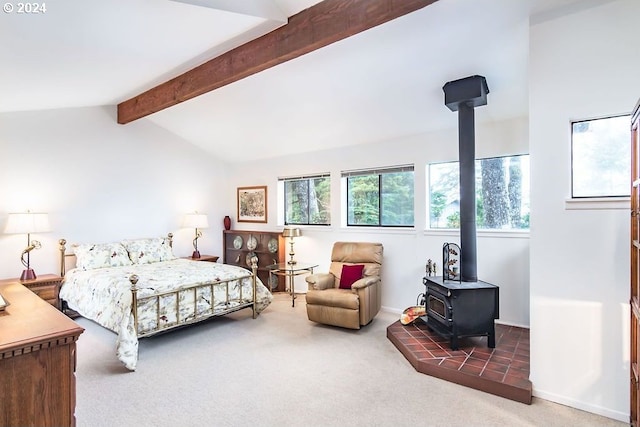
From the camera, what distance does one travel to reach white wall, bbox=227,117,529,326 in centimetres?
396

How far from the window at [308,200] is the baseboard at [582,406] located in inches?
146

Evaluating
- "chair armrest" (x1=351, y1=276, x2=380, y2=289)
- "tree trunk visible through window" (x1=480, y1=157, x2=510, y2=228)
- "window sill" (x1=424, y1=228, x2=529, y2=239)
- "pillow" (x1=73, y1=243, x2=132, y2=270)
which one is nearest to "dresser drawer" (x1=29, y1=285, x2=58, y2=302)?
"pillow" (x1=73, y1=243, x2=132, y2=270)

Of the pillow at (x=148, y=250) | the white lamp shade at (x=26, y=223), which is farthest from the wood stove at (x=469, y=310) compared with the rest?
the white lamp shade at (x=26, y=223)

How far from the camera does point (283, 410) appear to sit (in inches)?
98.7

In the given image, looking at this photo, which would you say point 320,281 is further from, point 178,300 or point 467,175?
point 467,175

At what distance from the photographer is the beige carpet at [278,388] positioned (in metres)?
2.40

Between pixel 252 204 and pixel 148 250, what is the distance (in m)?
2.03

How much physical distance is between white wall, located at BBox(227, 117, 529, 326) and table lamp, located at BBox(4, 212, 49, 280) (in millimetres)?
3260

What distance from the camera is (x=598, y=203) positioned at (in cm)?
241

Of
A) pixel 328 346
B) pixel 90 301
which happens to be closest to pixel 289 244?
pixel 328 346

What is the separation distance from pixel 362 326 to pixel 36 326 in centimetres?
336

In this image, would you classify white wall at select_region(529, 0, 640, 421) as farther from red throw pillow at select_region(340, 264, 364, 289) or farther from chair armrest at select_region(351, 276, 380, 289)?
red throw pillow at select_region(340, 264, 364, 289)

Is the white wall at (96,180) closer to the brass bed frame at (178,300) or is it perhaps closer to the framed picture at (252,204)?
the brass bed frame at (178,300)

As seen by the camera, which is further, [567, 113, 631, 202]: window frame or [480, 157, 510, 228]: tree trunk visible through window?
[480, 157, 510, 228]: tree trunk visible through window
